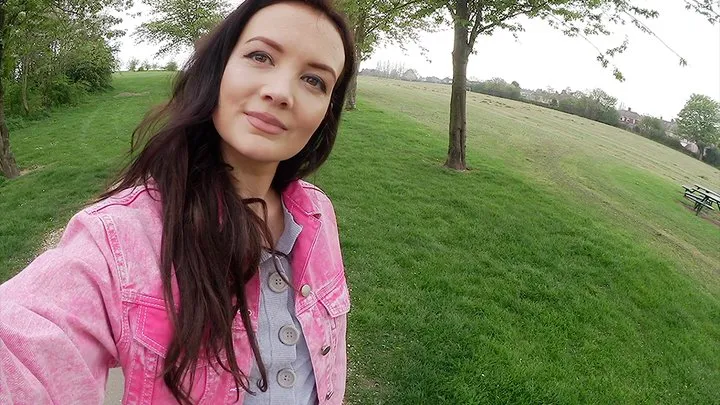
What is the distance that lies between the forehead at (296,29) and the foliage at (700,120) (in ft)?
184

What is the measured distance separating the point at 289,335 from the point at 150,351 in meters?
0.37

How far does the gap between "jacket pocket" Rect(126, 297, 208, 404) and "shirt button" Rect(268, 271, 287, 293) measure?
33 cm

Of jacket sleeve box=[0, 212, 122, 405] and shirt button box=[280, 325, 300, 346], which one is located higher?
jacket sleeve box=[0, 212, 122, 405]

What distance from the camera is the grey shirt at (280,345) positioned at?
49.6 inches

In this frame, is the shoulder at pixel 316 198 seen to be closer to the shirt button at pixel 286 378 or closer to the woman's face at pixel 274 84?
the woman's face at pixel 274 84

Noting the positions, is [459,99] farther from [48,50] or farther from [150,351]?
[48,50]

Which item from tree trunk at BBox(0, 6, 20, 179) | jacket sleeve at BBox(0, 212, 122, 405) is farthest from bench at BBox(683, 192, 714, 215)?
tree trunk at BBox(0, 6, 20, 179)

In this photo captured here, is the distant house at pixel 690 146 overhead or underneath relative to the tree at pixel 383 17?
underneath

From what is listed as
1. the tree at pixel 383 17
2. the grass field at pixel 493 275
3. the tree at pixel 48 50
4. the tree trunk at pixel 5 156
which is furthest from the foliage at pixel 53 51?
the tree at pixel 383 17

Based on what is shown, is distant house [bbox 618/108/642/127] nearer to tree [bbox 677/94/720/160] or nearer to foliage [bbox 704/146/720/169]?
tree [bbox 677/94/720/160]

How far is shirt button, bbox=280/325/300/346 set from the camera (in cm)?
129

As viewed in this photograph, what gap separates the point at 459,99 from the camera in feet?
35.3

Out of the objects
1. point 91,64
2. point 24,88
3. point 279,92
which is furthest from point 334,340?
point 91,64

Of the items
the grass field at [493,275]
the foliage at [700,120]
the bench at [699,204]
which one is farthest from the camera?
the foliage at [700,120]
